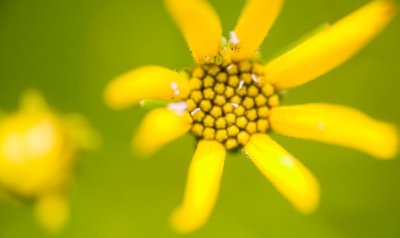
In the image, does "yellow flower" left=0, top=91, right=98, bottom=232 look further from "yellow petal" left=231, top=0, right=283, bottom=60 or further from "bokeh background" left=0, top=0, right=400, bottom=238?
"yellow petal" left=231, top=0, right=283, bottom=60

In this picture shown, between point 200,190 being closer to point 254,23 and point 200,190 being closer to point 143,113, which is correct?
point 254,23

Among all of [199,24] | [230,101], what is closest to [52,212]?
[230,101]

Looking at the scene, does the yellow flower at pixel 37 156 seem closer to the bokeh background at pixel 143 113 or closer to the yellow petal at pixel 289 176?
the bokeh background at pixel 143 113

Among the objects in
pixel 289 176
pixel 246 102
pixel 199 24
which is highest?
pixel 199 24

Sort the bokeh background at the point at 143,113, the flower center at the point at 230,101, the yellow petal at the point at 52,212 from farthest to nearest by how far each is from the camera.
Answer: the bokeh background at the point at 143,113
the yellow petal at the point at 52,212
the flower center at the point at 230,101

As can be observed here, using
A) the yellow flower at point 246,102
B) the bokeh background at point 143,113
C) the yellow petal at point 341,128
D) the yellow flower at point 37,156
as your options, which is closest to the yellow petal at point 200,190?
the yellow flower at point 246,102

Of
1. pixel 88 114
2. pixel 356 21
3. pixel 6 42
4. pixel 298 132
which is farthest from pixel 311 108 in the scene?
pixel 6 42

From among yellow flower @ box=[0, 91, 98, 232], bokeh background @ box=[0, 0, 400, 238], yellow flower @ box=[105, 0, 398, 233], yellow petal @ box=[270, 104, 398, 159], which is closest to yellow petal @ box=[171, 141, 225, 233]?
yellow flower @ box=[105, 0, 398, 233]
